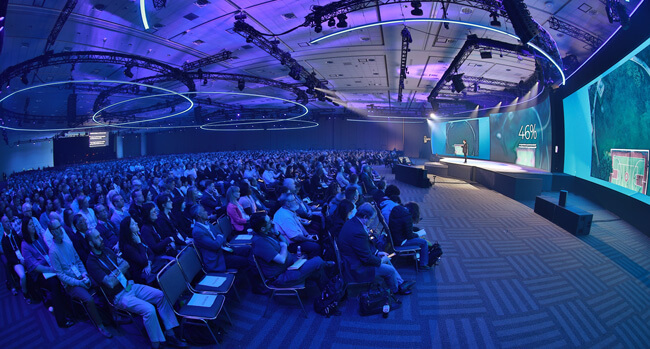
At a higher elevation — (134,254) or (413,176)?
(413,176)

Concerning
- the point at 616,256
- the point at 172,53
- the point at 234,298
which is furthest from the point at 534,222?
the point at 172,53

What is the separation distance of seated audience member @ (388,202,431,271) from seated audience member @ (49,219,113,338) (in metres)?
3.58

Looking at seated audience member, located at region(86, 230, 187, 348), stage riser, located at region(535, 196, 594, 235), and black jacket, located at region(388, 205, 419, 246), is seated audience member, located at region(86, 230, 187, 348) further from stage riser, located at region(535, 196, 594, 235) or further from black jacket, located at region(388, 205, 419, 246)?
stage riser, located at region(535, 196, 594, 235)

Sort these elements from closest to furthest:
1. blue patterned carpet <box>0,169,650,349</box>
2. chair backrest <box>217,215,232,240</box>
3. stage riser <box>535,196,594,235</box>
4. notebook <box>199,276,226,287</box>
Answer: blue patterned carpet <box>0,169,650,349</box> → notebook <box>199,276,226,287</box> → chair backrest <box>217,215,232,240</box> → stage riser <box>535,196,594,235</box>

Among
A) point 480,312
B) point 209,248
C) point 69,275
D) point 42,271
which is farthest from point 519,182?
point 42,271

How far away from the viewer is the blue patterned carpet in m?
2.78

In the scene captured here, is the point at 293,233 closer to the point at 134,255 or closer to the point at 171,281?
the point at 171,281

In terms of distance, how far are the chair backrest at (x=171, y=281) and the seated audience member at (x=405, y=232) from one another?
9.18 feet

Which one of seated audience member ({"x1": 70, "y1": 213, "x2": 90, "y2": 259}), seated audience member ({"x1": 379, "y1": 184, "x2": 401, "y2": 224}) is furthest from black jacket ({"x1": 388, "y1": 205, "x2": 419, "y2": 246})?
seated audience member ({"x1": 70, "y1": 213, "x2": 90, "y2": 259})

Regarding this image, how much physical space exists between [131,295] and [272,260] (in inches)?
55.4

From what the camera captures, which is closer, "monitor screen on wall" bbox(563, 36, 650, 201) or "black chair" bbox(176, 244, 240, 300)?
"black chair" bbox(176, 244, 240, 300)

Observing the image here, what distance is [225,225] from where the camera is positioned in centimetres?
468

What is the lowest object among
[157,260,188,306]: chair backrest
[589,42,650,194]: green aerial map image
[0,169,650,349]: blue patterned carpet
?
[0,169,650,349]: blue patterned carpet

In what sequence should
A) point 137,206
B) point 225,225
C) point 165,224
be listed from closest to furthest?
point 165,224 < point 225,225 < point 137,206
